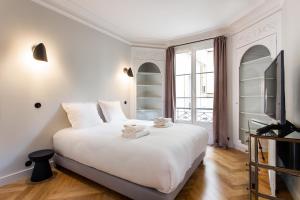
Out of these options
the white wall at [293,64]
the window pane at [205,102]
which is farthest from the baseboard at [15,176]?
the window pane at [205,102]

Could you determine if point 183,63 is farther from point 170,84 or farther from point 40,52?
point 40,52

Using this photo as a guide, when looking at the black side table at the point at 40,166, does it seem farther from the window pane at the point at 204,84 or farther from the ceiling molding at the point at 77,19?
the window pane at the point at 204,84

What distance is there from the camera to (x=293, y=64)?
202cm

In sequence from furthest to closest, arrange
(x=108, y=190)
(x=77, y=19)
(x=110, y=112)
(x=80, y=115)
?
(x=110, y=112) < (x=77, y=19) < (x=80, y=115) < (x=108, y=190)

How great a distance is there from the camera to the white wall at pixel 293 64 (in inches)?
73.3

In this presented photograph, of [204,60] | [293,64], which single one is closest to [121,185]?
[293,64]

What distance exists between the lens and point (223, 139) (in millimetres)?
3693

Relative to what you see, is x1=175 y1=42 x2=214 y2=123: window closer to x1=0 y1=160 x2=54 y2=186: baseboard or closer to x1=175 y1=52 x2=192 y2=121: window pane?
x1=175 y1=52 x2=192 y2=121: window pane

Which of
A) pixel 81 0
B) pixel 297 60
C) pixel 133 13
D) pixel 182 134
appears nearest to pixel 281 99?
pixel 297 60

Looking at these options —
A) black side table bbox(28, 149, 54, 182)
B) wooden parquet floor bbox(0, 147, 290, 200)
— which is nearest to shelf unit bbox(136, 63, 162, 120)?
wooden parquet floor bbox(0, 147, 290, 200)

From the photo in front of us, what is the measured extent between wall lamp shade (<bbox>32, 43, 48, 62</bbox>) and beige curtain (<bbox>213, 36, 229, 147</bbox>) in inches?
137

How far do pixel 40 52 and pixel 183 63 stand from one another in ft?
11.1

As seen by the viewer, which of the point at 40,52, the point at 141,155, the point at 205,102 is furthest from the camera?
the point at 205,102

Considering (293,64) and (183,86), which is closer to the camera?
(293,64)
